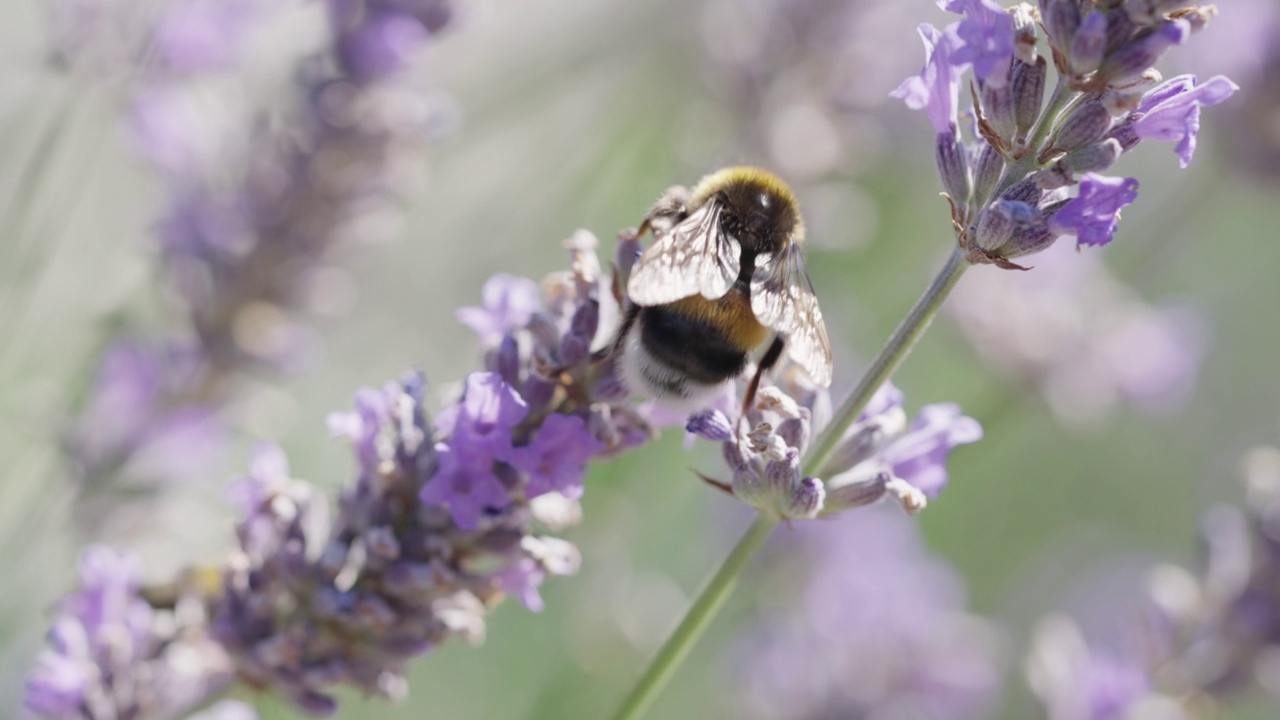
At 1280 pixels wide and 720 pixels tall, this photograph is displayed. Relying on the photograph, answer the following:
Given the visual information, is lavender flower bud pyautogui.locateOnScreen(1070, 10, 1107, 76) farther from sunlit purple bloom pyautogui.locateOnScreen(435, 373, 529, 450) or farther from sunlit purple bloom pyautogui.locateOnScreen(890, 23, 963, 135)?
sunlit purple bloom pyautogui.locateOnScreen(435, 373, 529, 450)

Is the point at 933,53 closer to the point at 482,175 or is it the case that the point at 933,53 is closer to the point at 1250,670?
the point at 1250,670

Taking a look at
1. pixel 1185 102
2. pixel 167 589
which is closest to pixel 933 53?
pixel 1185 102

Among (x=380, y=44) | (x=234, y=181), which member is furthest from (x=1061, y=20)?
(x=234, y=181)

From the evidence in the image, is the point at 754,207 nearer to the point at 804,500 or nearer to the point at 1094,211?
the point at 804,500

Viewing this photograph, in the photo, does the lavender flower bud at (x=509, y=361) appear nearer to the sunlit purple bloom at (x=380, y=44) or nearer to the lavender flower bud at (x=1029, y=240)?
the lavender flower bud at (x=1029, y=240)

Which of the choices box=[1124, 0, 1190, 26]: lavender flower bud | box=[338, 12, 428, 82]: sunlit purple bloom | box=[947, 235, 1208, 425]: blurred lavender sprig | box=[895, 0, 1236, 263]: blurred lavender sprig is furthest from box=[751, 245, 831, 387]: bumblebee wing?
box=[947, 235, 1208, 425]: blurred lavender sprig

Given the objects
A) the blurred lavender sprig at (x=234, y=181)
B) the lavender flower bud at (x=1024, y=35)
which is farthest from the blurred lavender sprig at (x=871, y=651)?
the lavender flower bud at (x=1024, y=35)

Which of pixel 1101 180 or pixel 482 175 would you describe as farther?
pixel 482 175
